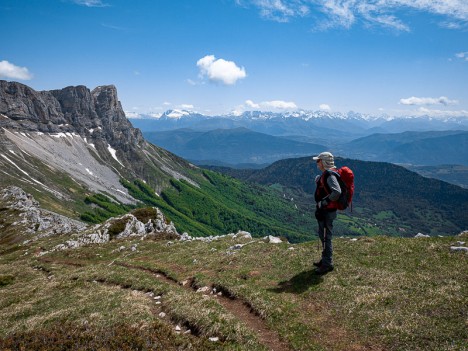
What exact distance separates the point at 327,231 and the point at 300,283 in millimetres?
3707

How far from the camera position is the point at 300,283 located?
19875mm

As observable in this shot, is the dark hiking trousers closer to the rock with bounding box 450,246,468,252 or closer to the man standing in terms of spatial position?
the man standing

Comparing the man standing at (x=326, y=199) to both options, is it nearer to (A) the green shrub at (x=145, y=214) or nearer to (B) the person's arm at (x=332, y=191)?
(B) the person's arm at (x=332, y=191)

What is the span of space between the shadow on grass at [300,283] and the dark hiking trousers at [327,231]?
1164 mm

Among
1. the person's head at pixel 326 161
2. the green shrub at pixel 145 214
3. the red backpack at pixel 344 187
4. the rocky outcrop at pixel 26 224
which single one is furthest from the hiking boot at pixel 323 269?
the rocky outcrop at pixel 26 224

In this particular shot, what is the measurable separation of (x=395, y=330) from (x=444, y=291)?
4466 mm

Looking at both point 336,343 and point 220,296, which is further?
point 220,296

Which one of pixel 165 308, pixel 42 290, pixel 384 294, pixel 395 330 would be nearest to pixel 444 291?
pixel 384 294

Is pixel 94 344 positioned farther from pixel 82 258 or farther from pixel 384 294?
pixel 82 258

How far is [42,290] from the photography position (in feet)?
96.8

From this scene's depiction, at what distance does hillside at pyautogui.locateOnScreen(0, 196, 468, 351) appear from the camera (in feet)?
45.3

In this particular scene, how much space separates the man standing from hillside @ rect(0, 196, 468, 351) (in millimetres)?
1125

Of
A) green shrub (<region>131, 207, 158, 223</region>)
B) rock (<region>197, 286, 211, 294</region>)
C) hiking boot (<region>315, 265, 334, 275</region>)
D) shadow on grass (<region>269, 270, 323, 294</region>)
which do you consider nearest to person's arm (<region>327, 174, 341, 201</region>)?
hiking boot (<region>315, 265, 334, 275</region>)

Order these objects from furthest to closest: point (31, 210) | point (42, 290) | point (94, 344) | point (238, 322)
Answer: point (31, 210) < point (42, 290) < point (238, 322) < point (94, 344)
